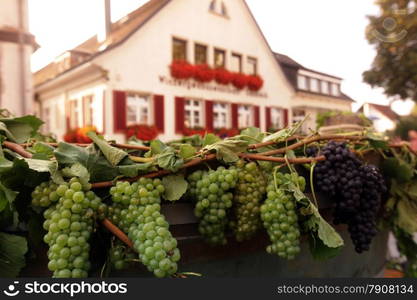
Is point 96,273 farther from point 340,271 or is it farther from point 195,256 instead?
point 340,271

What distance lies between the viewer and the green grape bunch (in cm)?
49

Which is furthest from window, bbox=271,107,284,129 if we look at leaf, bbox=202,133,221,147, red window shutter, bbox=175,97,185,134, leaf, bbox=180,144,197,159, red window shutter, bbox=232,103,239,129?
leaf, bbox=180,144,197,159

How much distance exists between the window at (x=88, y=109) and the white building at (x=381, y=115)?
5.21 metres

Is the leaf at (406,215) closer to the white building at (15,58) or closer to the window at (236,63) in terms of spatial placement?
the white building at (15,58)

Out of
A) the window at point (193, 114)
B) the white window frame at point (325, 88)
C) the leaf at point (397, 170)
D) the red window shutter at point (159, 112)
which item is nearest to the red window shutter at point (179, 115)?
the window at point (193, 114)

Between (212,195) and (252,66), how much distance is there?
24.4 ft

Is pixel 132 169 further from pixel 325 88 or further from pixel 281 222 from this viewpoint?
pixel 325 88

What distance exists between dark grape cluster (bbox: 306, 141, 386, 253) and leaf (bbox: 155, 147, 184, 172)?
1.07 feet

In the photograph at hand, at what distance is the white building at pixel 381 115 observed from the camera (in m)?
2.06

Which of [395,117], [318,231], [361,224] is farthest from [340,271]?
[395,117]

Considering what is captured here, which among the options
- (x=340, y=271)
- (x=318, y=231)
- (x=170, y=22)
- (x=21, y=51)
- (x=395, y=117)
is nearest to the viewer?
(x=318, y=231)

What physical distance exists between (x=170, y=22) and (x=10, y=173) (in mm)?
7130

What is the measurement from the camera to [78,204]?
0.51 metres

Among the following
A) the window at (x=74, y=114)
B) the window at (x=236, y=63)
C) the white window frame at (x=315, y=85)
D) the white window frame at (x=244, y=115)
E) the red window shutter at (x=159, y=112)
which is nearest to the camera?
the white window frame at (x=315, y=85)
